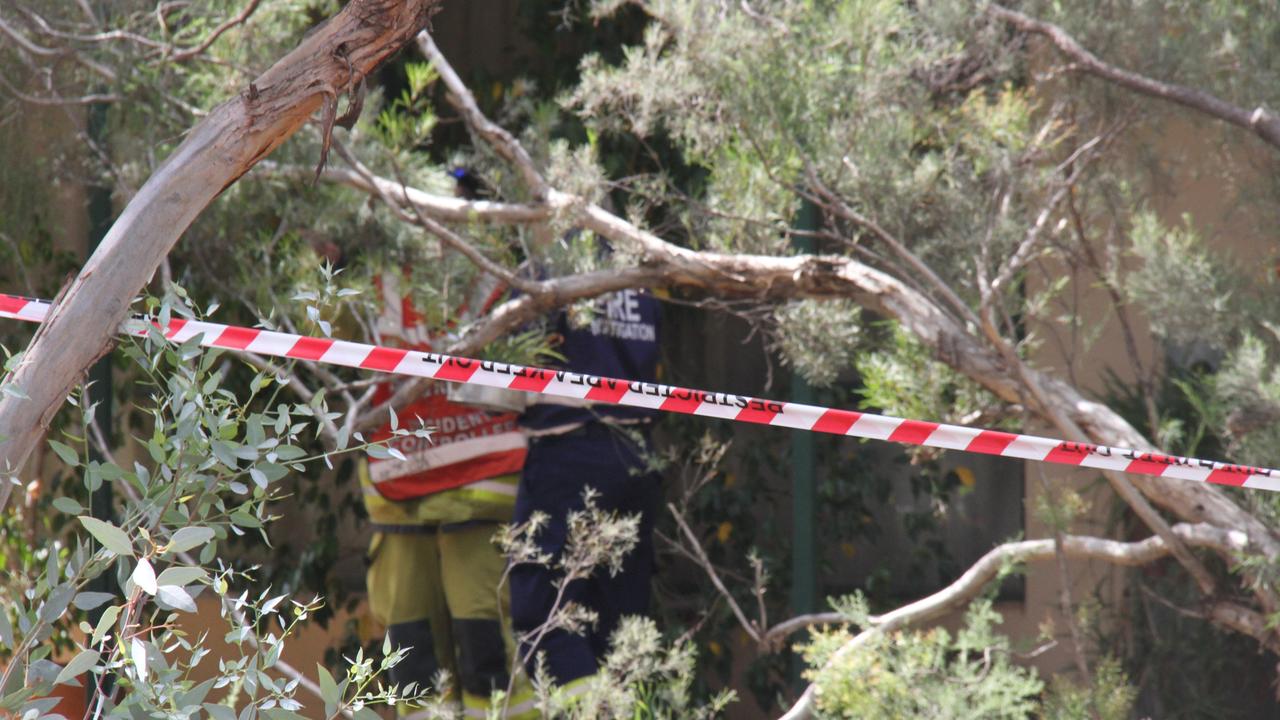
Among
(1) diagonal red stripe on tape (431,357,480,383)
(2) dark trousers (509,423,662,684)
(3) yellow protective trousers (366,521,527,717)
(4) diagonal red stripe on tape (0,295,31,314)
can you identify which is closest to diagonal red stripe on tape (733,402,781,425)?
(1) diagonal red stripe on tape (431,357,480,383)

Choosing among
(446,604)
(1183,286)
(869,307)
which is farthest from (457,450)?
(1183,286)

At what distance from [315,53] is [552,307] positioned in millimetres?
1770

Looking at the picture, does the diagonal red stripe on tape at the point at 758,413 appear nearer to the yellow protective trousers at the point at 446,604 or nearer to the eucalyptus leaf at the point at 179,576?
the eucalyptus leaf at the point at 179,576

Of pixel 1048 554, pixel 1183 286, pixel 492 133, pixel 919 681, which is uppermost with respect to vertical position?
pixel 492 133

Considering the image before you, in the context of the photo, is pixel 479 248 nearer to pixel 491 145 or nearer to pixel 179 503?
pixel 491 145

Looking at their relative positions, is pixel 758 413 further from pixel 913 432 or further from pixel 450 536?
pixel 450 536

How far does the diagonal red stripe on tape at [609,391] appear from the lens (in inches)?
113

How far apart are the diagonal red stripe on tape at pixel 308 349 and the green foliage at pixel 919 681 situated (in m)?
1.38

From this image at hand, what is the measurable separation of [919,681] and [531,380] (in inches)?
48.4

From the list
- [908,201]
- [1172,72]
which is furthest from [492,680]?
[1172,72]

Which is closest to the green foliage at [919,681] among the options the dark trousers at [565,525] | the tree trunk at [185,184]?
the dark trousers at [565,525]

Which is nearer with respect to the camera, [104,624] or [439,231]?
[104,624]

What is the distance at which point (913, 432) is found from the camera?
10.0ft

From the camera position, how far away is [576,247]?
3756 mm
